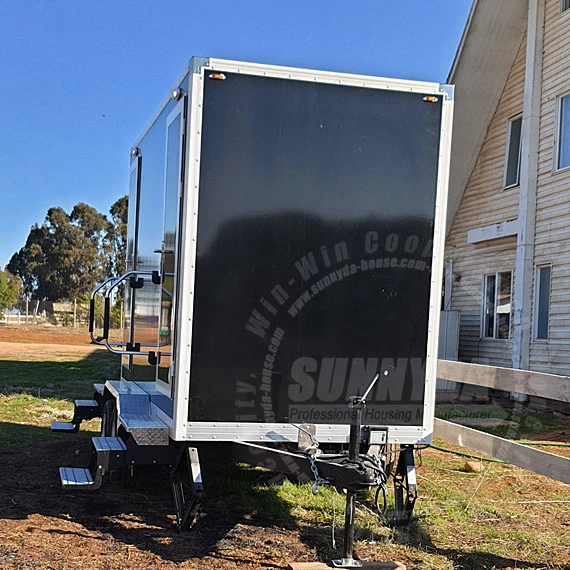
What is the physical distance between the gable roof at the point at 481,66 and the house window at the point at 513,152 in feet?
2.68

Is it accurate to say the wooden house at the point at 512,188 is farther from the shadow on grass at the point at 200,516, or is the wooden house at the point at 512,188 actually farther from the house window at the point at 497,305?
the shadow on grass at the point at 200,516

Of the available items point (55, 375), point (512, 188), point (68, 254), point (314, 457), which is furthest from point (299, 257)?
point (68, 254)

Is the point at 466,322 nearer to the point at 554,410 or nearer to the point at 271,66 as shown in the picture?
the point at 554,410

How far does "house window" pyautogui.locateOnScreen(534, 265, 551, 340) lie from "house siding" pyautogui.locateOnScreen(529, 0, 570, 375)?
118mm

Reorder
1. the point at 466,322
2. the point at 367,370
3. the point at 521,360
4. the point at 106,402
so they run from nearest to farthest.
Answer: the point at 367,370, the point at 106,402, the point at 521,360, the point at 466,322

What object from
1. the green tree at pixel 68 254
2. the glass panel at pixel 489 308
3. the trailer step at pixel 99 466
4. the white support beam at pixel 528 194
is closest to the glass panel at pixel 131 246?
the trailer step at pixel 99 466

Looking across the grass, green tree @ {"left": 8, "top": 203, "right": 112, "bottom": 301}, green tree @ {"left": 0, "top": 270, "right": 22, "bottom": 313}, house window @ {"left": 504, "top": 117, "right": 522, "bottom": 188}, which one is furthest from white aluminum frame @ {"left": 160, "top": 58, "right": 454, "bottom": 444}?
green tree @ {"left": 8, "top": 203, "right": 112, "bottom": 301}

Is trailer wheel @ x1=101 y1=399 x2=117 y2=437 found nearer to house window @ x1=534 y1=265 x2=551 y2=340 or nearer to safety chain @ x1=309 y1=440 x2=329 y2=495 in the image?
safety chain @ x1=309 y1=440 x2=329 y2=495

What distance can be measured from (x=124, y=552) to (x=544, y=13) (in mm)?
12871

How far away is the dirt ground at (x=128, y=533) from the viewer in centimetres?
468

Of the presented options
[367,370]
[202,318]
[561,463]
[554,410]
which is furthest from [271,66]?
[554,410]

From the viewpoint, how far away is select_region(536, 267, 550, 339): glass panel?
44.4 feet

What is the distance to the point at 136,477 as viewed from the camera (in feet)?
22.5

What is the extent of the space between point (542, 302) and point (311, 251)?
9.65 m
